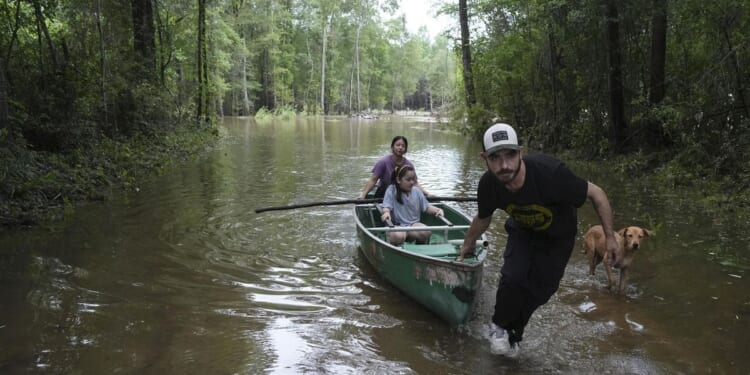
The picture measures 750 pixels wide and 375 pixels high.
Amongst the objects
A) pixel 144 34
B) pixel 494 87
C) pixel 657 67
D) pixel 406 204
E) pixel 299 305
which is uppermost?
pixel 144 34

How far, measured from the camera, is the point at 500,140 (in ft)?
11.2

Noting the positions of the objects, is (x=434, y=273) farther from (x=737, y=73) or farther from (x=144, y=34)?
(x=144, y=34)

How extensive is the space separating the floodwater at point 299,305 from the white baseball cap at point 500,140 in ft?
5.82

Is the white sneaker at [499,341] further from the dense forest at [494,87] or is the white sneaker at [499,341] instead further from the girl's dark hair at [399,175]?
the dense forest at [494,87]

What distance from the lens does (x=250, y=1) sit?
4403 centimetres

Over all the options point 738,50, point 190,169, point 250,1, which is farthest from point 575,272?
point 250,1

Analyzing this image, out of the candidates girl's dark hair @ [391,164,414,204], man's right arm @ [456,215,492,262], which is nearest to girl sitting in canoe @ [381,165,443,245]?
girl's dark hair @ [391,164,414,204]

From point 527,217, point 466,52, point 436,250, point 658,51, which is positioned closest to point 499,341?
point 527,217

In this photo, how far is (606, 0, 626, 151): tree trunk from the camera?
12711 mm

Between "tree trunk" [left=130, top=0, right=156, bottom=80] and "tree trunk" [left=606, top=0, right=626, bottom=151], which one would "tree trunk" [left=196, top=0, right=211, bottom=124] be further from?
"tree trunk" [left=606, top=0, right=626, bottom=151]

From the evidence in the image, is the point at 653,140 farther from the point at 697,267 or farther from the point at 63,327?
the point at 63,327

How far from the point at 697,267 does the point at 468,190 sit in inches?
240

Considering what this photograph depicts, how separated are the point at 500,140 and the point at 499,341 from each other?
64.1 inches

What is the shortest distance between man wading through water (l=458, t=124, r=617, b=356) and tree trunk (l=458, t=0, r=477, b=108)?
58.9 ft
